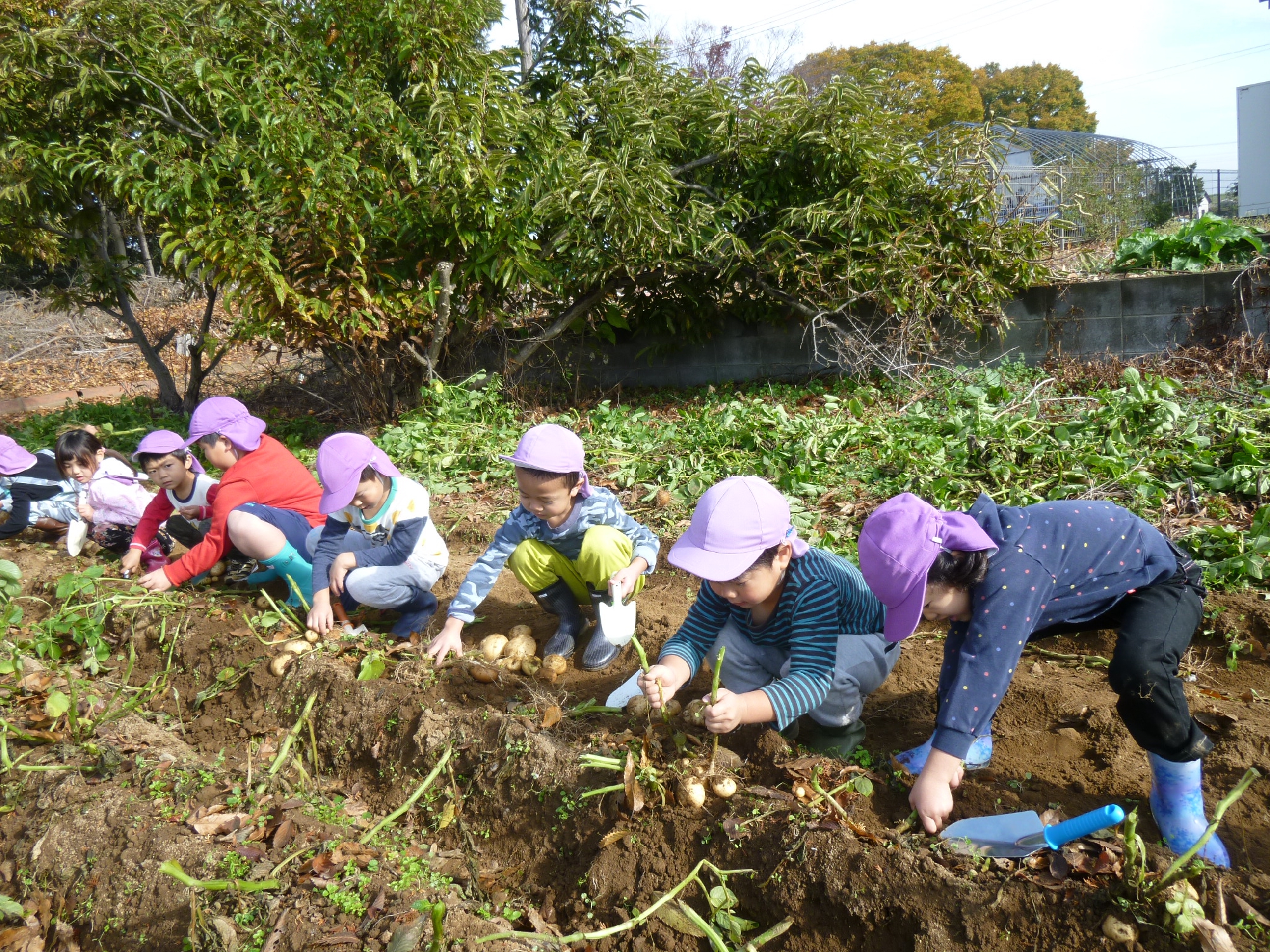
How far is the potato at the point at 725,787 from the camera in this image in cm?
198

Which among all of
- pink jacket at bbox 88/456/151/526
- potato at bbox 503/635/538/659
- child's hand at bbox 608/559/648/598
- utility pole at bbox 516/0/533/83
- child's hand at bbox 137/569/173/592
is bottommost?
potato at bbox 503/635/538/659

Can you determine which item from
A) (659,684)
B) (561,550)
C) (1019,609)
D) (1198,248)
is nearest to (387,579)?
(561,550)

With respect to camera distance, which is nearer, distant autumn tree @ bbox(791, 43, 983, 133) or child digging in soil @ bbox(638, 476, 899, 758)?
child digging in soil @ bbox(638, 476, 899, 758)

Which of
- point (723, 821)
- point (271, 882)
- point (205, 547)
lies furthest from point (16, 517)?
point (723, 821)

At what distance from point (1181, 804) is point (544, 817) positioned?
1.50 metres

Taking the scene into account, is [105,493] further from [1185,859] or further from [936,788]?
[1185,859]

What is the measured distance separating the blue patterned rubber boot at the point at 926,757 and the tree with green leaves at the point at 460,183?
14.7 ft

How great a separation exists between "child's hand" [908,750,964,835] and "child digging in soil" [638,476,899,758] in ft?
1.07

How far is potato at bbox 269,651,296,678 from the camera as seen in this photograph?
3021mm

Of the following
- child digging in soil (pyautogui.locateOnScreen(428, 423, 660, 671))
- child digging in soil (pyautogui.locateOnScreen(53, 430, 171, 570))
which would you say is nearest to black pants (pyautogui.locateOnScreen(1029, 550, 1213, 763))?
child digging in soil (pyautogui.locateOnScreen(428, 423, 660, 671))

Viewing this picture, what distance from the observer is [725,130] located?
6699mm

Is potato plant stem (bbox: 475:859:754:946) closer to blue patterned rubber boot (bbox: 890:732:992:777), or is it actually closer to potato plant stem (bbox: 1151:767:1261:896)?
blue patterned rubber boot (bbox: 890:732:992:777)

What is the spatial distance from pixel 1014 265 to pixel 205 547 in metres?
5.82

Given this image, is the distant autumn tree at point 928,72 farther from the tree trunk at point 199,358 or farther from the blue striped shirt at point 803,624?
the blue striped shirt at point 803,624
